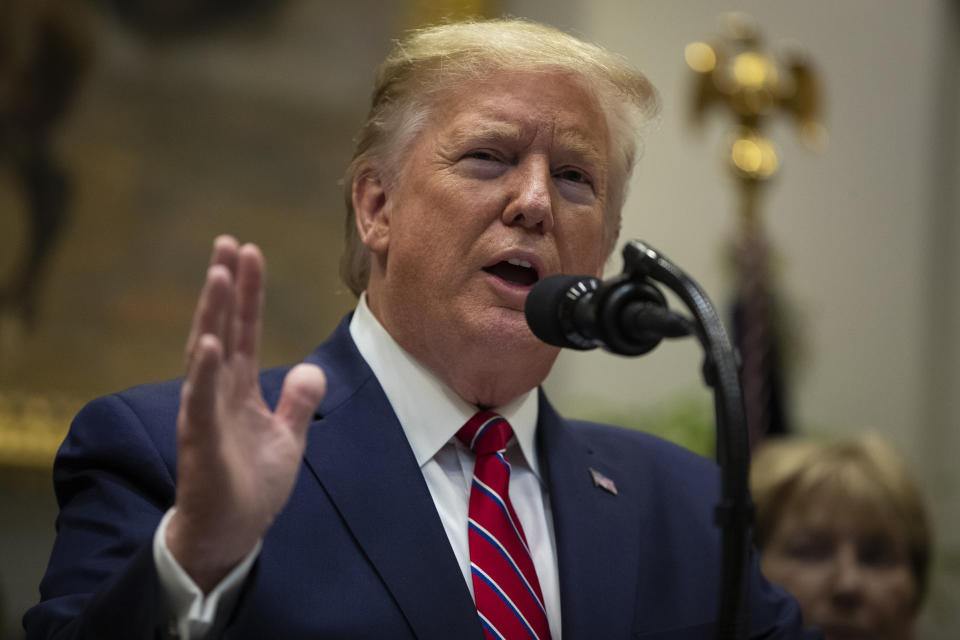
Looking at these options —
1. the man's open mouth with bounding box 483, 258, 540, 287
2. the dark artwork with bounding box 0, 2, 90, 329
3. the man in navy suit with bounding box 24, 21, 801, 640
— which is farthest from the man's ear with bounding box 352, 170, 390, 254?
the dark artwork with bounding box 0, 2, 90, 329

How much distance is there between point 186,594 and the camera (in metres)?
1.47

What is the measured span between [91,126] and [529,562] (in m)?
3.22

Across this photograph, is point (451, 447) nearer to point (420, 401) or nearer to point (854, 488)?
point (420, 401)

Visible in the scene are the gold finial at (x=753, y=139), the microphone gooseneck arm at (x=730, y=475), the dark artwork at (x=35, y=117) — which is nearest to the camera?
the microphone gooseneck arm at (x=730, y=475)

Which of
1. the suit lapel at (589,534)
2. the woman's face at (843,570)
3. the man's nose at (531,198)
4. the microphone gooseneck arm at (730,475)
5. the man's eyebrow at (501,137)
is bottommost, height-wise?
the woman's face at (843,570)

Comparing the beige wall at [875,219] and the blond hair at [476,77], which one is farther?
the beige wall at [875,219]

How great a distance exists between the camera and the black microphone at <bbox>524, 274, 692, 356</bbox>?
142 centimetres

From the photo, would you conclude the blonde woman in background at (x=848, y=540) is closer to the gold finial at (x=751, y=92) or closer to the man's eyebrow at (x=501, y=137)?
the man's eyebrow at (x=501, y=137)

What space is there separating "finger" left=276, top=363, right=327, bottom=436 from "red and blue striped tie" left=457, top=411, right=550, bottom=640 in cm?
56

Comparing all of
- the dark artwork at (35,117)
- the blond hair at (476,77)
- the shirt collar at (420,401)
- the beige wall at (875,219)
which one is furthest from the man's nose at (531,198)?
the beige wall at (875,219)

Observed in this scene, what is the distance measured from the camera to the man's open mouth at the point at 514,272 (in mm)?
2172

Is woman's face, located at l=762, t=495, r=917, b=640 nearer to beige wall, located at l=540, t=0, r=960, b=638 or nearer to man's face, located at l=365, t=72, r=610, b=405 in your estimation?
man's face, located at l=365, t=72, r=610, b=405

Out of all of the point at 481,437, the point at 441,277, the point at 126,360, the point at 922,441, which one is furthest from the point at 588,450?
the point at 922,441

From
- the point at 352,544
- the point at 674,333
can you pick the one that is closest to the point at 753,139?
the point at 352,544
